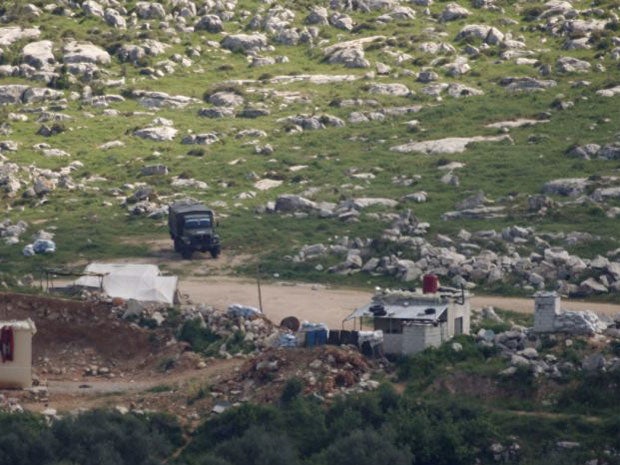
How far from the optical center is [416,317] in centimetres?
5438

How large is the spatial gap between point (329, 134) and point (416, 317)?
31.6m

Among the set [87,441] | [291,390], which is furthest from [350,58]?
[87,441]

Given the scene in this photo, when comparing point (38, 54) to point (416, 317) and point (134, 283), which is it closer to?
point (134, 283)

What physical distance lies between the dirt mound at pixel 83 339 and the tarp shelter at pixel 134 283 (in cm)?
159

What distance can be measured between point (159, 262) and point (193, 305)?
8.10 m

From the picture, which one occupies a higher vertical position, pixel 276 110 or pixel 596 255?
pixel 276 110

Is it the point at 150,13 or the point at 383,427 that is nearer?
the point at 383,427

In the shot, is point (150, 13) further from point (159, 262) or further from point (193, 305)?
point (193, 305)

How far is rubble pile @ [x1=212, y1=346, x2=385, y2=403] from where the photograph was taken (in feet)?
170

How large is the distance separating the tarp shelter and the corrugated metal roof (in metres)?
7.46

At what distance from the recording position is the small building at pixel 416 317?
53.8 m

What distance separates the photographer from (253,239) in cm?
7088

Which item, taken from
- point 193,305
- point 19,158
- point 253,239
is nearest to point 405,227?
point 253,239

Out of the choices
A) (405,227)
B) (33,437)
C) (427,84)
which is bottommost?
(33,437)
